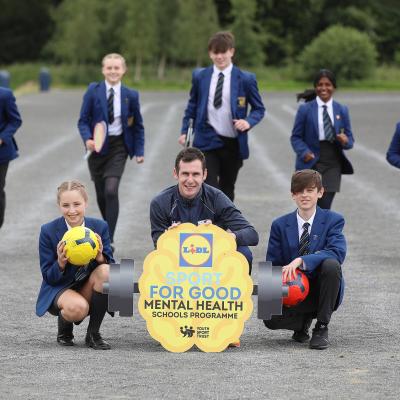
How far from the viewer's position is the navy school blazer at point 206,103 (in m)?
12.9

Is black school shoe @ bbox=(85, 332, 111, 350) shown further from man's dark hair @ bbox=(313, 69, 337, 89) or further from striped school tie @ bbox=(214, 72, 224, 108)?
man's dark hair @ bbox=(313, 69, 337, 89)

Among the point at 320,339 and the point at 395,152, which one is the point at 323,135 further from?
the point at 320,339

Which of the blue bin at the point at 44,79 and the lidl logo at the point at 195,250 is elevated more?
the lidl logo at the point at 195,250

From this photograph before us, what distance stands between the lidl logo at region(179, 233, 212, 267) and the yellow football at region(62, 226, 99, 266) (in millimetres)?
497

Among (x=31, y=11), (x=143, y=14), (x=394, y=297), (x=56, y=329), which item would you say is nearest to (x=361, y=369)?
(x=56, y=329)

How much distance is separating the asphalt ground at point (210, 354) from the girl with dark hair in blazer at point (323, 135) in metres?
0.80

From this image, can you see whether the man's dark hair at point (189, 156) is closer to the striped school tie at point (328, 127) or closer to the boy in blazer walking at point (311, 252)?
the boy in blazer walking at point (311, 252)

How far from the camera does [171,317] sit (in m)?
8.18

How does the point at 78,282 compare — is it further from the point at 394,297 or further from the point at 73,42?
the point at 73,42

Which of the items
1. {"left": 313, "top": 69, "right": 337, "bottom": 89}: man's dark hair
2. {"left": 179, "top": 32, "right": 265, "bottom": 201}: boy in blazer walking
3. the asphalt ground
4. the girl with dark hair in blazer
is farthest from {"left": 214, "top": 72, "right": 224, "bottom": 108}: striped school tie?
the asphalt ground

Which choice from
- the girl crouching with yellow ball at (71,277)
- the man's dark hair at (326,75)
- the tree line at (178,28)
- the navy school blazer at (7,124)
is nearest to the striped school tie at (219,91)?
the man's dark hair at (326,75)

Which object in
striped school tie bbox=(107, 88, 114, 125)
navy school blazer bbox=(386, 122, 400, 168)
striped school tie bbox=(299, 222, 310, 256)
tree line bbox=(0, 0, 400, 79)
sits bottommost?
tree line bbox=(0, 0, 400, 79)

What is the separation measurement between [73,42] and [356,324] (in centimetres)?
8393

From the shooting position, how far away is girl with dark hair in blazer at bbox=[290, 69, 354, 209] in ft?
42.0
